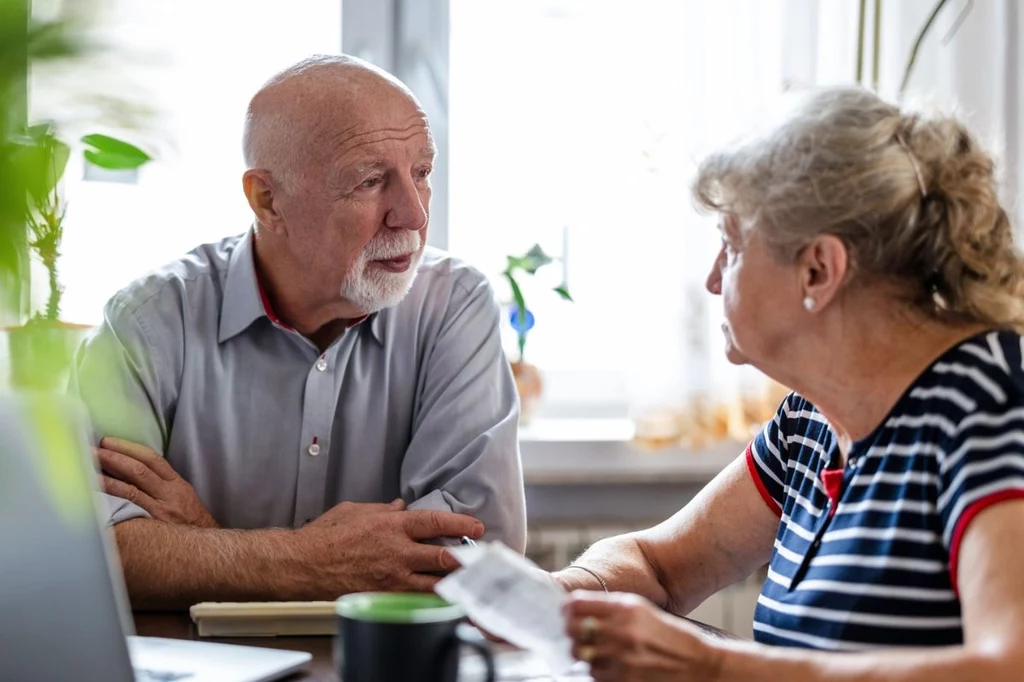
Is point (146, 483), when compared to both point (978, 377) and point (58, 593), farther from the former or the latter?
point (978, 377)

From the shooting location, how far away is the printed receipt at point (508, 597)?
34.1 inches

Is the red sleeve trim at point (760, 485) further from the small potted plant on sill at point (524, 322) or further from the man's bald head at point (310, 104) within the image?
the small potted plant on sill at point (524, 322)

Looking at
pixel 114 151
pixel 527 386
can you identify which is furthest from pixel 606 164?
pixel 114 151

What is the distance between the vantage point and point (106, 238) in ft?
8.53

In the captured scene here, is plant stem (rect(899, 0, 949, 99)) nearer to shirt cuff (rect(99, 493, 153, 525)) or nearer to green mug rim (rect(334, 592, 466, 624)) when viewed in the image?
shirt cuff (rect(99, 493, 153, 525))

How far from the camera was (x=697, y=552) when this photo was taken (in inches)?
58.3

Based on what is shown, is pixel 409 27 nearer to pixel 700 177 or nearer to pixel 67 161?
pixel 700 177

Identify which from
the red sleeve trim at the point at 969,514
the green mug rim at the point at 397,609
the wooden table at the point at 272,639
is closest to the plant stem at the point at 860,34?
the wooden table at the point at 272,639

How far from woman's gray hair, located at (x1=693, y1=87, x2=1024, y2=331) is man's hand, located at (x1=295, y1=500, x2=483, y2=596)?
64 centimetres

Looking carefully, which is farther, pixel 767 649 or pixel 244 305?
pixel 244 305

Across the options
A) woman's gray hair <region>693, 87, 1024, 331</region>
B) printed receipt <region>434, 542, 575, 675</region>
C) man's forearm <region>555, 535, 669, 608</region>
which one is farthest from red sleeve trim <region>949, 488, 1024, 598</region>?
man's forearm <region>555, 535, 669, 608</region>

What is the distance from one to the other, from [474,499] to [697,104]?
1300 millimetres

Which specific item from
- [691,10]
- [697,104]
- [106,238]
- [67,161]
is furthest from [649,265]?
[67,161]

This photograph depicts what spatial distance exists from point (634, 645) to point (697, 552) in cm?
55
